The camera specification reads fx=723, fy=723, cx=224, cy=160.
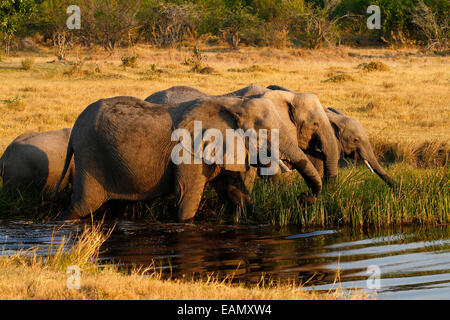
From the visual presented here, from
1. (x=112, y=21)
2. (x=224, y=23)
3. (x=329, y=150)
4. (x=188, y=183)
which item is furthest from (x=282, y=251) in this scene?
(x=224, y=23)

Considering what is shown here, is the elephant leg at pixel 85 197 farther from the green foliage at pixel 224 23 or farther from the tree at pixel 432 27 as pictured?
the tree at pixel 432 27

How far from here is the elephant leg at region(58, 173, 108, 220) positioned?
8242 millimetres

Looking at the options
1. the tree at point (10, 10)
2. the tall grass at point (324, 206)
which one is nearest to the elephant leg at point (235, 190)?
the tall grass at point (324, 206)

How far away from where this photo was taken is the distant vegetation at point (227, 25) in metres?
36.7

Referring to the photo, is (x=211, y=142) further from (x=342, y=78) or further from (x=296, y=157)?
(x=342, y=78)

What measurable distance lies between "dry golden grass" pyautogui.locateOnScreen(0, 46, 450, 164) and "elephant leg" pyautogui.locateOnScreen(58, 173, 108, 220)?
14.0ft

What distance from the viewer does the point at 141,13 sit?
39750mm

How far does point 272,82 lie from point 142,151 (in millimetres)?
14326

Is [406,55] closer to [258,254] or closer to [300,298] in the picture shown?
[258,254]

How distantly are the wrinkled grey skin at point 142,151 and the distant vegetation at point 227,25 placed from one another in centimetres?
2622

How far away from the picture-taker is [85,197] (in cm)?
826
